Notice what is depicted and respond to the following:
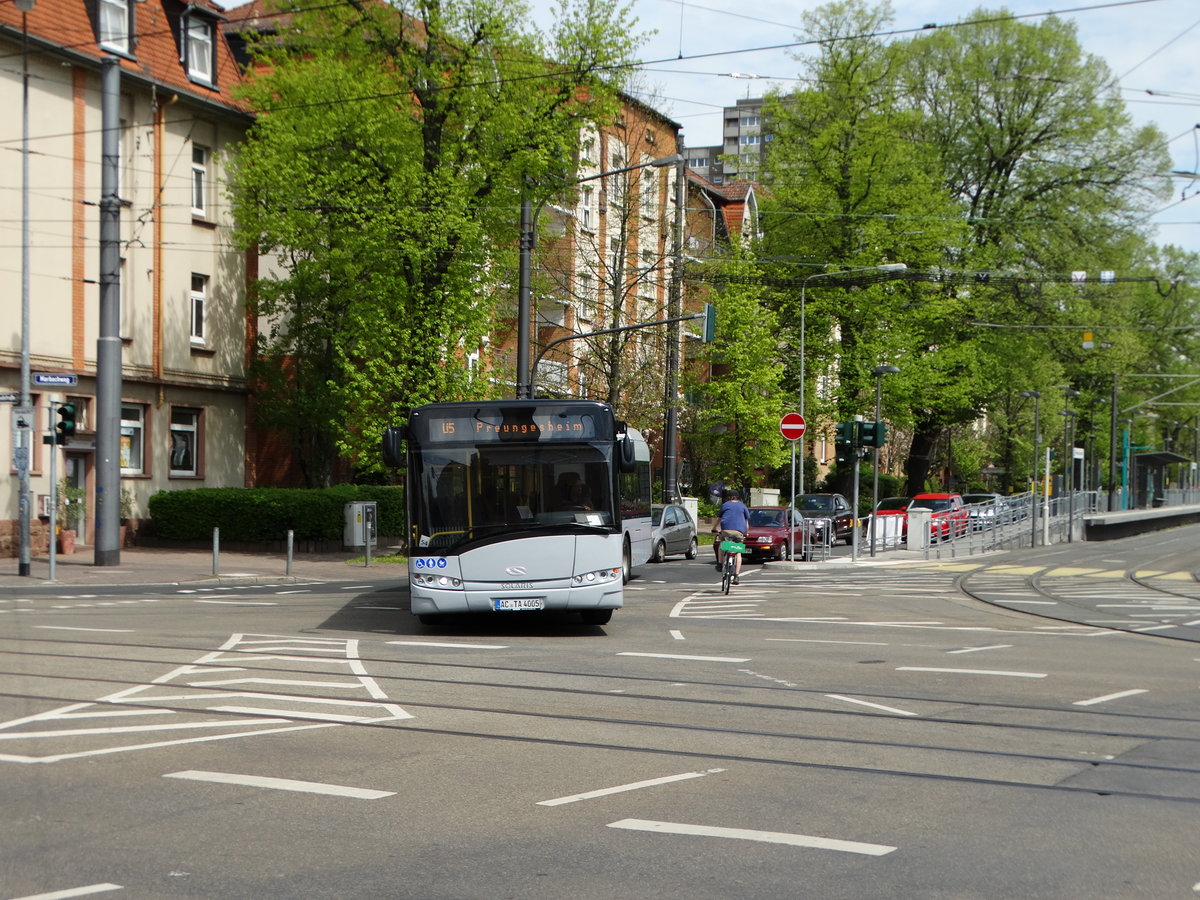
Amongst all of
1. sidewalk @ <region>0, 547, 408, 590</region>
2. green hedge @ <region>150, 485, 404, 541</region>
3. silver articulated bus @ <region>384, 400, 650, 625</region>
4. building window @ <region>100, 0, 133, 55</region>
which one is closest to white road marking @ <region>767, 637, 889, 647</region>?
silver articulated bus @ <region>384, 400, 650, 625</region>

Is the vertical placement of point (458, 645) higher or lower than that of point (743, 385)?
lower

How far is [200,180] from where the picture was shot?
37.2 metres

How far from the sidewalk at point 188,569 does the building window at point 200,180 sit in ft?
29.7

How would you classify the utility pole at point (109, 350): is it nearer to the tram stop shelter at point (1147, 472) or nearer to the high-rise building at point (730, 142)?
the tram stop shelter at point (1147, 472)

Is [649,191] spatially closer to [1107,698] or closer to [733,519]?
[733,519]

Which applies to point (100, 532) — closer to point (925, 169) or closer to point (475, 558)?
point (475, 558)

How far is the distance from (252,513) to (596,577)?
20.4 m

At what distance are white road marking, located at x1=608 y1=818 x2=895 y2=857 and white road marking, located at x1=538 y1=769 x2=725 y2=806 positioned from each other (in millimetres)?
545

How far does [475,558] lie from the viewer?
1609cm

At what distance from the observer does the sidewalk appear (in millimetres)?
25844

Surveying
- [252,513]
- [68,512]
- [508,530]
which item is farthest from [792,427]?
[508,530]

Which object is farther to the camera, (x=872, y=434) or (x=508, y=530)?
(x=872, y=434)

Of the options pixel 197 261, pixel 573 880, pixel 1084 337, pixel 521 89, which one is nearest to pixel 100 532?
pixel 197 261

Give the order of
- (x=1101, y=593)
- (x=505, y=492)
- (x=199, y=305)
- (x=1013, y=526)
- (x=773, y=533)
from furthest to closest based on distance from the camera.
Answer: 1. (x=1013, y=526)
2. (x=199, y=305)
3. (x=773, y=533)
4. (x=1101, y=593)
5. (x=505, y=492)
